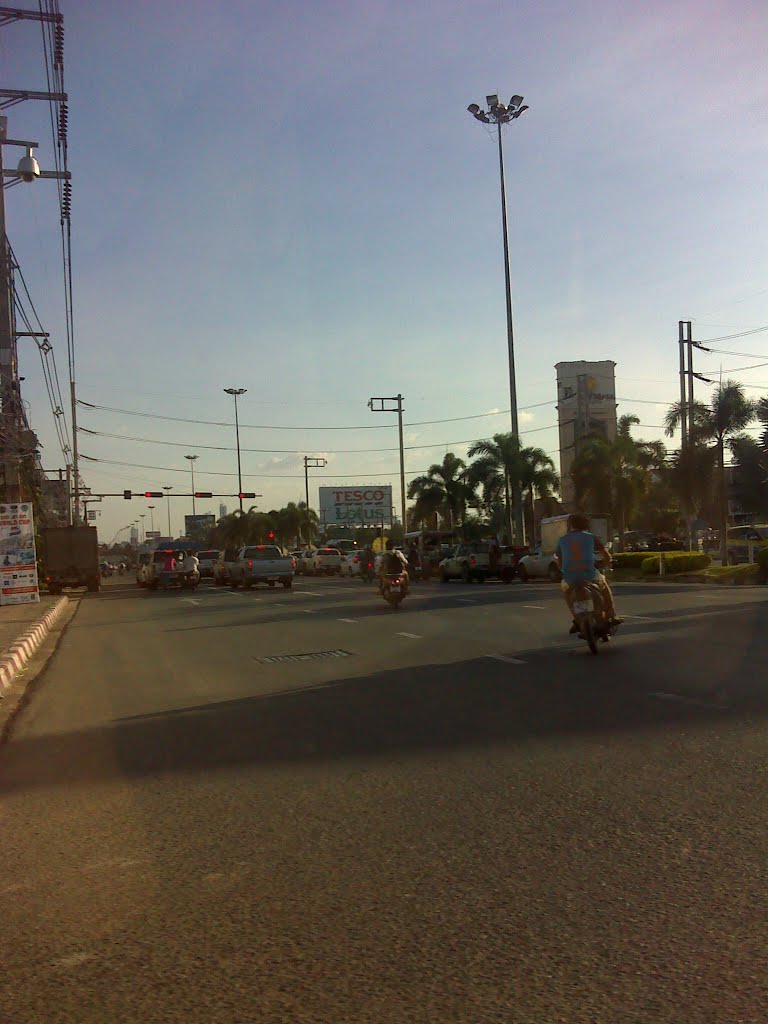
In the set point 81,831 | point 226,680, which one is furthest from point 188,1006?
point 226,680

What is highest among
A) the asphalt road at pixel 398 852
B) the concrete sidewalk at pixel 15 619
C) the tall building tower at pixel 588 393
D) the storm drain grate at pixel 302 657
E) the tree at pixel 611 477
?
the tall building tower at pixel 588 393

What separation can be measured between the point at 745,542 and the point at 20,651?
34.6 m

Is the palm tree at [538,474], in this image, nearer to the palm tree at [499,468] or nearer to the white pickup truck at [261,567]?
the palm tree at [499,468]

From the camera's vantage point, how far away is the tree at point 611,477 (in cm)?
5150

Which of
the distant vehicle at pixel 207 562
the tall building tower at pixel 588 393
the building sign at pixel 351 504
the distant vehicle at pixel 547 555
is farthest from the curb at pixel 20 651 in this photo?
the tall building tower at pixel 588 393

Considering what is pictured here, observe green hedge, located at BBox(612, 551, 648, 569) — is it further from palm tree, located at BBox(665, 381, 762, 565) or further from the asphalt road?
the asphalt road

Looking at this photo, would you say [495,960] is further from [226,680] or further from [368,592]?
[368,592]

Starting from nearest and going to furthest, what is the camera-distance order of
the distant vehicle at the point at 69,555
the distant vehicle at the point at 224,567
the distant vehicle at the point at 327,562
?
1. the distant vehicle at the point at 69,555
2. the distant vehicle at the point at 224,567
3. the distant vehicle at the point at 327,562

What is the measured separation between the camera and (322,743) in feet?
24.8

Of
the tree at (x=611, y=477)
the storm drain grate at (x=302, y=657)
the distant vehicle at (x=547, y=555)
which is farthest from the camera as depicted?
the tree at (x=611, y=477)

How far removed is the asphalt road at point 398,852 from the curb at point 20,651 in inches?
100

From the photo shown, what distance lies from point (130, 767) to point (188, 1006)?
4033 mm

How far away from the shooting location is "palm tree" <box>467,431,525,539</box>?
53.7m

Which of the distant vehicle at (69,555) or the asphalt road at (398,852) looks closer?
the asphalt road at (398,852)
